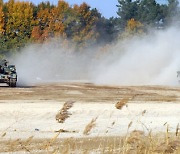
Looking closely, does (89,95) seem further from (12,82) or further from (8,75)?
(8,75)

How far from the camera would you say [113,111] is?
16.4 m

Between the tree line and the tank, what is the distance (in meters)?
40.0

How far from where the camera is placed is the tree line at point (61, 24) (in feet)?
245

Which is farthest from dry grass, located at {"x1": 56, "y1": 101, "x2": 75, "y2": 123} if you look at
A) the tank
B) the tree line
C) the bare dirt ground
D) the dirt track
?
the tree line

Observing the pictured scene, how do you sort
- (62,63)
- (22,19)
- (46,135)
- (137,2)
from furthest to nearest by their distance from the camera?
(137,2)
(22,19)
(62,63)
(46,135)

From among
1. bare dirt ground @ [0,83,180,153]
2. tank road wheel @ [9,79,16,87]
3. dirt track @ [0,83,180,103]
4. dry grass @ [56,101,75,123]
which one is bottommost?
tank road wheel @ [9,79,16,87]

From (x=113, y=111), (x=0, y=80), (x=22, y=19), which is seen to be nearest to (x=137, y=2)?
(x=22, y=19)

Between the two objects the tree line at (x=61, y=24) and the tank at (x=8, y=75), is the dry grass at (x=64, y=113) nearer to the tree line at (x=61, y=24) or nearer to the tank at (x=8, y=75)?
the tank at (x=8, y=75)

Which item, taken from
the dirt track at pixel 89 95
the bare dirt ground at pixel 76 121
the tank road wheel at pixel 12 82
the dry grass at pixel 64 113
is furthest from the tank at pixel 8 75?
the dry grass at pixel 64 113

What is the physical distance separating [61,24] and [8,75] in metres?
46.1

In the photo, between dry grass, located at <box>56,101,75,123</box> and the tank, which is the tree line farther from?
dry grass, located at <box>56,101,75,123</box>

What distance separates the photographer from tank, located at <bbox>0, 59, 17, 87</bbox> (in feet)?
102

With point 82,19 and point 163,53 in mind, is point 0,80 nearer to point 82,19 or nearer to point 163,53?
point 163,53

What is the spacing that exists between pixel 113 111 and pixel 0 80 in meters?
16.2
